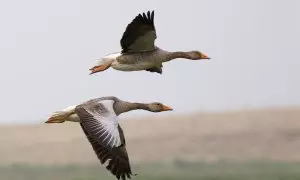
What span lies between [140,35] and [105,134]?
153cm

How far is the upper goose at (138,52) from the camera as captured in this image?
13125mm

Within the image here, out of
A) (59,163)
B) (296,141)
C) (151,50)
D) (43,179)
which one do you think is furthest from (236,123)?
(151,50)

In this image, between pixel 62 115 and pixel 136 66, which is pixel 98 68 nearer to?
pixel 136 66

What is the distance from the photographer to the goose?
39.4 feet

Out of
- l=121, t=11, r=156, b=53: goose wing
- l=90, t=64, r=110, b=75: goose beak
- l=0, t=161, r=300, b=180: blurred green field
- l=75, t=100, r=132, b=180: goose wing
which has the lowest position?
l=0, t=161, r=300, b=180: blurred green field

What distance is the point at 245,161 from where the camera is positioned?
→ 25.3 metres

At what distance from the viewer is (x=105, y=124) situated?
39.8 ft

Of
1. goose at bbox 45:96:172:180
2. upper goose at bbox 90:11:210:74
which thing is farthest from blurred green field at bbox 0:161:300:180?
goose at bbox 45:96:172:180

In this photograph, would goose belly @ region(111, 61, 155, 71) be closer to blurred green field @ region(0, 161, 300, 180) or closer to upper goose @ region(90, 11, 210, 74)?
upper goose @ region(90, 11, 210, 74)

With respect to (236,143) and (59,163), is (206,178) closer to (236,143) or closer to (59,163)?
(59,163)

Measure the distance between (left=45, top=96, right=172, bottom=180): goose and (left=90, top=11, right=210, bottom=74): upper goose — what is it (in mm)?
386

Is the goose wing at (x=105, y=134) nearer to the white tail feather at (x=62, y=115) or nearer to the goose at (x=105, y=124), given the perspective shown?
the goose at (x=105, y=124)

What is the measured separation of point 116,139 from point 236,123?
2075cm

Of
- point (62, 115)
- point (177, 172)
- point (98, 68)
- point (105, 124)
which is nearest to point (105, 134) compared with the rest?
point (105, 124)
